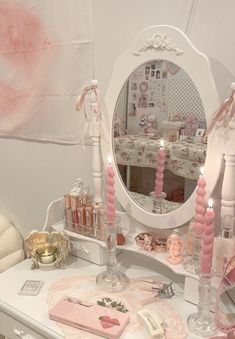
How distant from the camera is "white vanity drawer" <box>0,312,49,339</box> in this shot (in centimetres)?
113

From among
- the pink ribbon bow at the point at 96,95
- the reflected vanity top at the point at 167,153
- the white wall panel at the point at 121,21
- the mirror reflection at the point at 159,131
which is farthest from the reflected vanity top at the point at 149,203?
the white wall panel at the point at 121,21

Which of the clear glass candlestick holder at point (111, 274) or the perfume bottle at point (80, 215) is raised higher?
the perfume bottle at point (80, 215)

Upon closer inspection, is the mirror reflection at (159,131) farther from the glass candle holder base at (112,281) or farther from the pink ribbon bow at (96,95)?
the glass candle holder base at (112,281)

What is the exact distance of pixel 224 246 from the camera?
105 centimetres

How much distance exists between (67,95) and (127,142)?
1.33ft

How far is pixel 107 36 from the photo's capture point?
134cm

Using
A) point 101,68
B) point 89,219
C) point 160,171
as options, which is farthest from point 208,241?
point 101,68

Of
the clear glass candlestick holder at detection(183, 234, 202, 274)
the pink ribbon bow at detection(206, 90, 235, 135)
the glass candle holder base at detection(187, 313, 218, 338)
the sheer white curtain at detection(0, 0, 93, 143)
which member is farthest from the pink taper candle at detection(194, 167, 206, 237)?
the sheer white curtain at detection(0, 0, 93, 143)

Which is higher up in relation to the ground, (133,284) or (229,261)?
(229,261)

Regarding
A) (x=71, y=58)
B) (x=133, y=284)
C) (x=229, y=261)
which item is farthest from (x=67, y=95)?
(x=229, y=261)

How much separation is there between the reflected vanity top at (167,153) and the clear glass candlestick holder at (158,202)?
10 cm

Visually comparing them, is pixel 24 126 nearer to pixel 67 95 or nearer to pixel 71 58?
pixel 67 95

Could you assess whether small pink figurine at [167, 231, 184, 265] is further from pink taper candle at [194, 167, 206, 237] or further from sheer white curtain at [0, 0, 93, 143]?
sheer white curtain at [0, 0, 93, 143]

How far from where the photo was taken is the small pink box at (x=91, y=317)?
101cm
